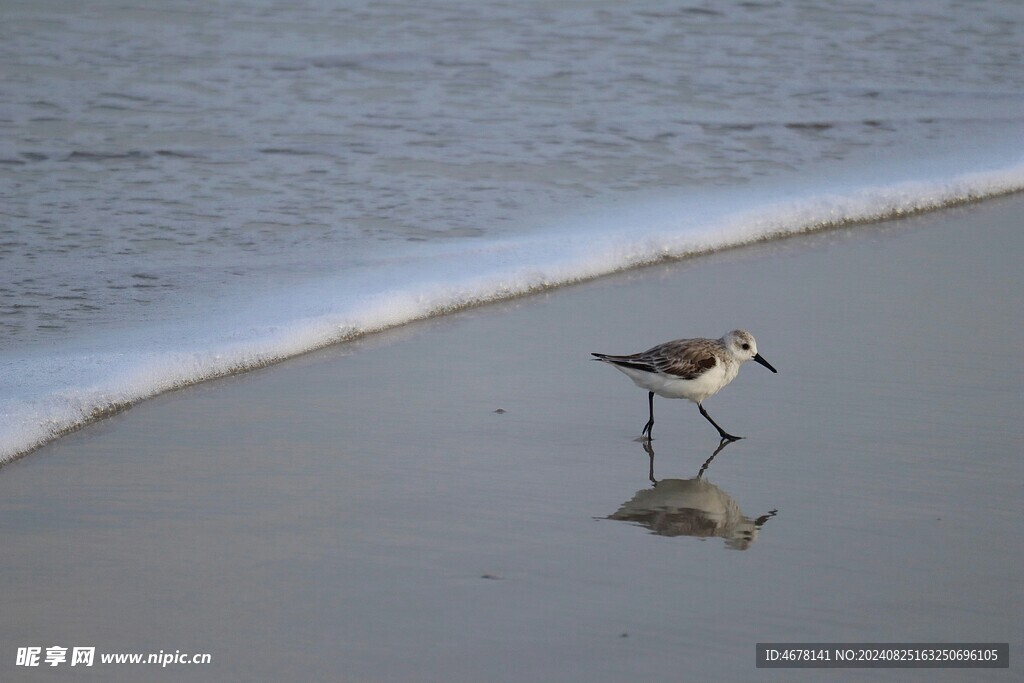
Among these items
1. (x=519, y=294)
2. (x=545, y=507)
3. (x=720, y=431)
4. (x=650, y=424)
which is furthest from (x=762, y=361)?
(x=519, y=294)

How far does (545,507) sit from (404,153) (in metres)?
6.42

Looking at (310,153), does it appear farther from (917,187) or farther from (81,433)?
(81,433)

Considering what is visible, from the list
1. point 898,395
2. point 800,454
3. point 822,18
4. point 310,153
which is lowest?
point 800,454

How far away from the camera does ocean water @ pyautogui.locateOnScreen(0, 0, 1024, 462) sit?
284 inches

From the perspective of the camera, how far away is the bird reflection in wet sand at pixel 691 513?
4.66 meters

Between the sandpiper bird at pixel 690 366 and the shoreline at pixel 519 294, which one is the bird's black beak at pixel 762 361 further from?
the shoreline at pixel 519 294

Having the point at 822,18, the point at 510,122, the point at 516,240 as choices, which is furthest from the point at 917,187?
the point at 822,18

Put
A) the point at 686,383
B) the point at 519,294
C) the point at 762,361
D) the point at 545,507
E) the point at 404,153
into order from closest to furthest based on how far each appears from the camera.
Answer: the point at 545,507 < the point at 686,383 < the point at 762,361 < the point at 519,294 < the point at 404,153

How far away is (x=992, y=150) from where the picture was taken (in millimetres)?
11094

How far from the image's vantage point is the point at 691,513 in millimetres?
4855

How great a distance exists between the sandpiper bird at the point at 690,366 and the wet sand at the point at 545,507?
0.61 feet

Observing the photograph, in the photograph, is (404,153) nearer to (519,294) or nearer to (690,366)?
(519,294)

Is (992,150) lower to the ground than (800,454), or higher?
higher

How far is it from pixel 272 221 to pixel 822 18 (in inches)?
410
